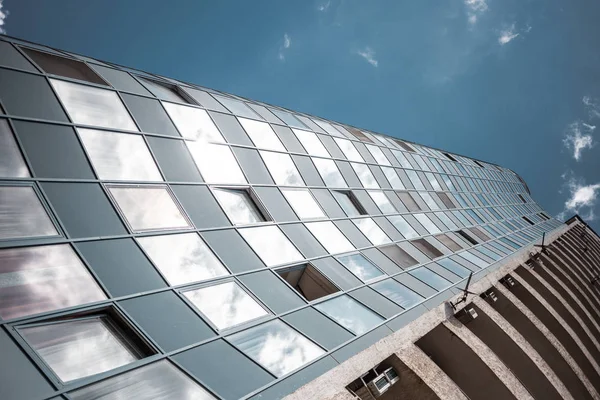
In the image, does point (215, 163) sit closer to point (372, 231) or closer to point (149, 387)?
point (149, 387)

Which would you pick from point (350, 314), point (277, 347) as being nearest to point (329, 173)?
point (350, 314)

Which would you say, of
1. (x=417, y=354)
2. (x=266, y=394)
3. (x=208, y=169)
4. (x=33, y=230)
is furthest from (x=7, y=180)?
(x=417, y=354)

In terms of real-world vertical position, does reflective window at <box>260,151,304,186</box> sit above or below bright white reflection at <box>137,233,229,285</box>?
above

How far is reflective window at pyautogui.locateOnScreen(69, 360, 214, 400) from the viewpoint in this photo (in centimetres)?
541

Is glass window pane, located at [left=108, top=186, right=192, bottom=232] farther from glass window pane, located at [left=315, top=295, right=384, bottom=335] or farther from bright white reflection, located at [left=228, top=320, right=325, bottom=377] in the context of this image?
glass window pane, located at [left=315, top=295, right=384, bottom=335]

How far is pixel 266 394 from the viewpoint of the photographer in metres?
6.93

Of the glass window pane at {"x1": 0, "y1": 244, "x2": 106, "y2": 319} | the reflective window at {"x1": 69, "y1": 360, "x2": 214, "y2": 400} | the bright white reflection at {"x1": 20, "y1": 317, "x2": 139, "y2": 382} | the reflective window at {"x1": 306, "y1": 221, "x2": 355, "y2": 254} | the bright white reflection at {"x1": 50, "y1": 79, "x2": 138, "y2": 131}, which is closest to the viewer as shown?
the bright white reflection at {"x1": 20, "y1": 317, "x2": 139, "y2": 382}

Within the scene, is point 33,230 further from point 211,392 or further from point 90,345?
point 211,392

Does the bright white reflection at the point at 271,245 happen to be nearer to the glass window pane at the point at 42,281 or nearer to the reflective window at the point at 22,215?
the glass window pane at the point at 42,281

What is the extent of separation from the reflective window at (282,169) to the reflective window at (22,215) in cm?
790

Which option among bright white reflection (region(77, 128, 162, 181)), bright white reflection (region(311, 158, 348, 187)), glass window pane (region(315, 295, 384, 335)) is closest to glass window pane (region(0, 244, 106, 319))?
bright white reflection (region(77, 128, 162, 181))

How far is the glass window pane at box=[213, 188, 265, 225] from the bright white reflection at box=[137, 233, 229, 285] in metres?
1.75

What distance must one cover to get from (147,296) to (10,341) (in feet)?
7.64

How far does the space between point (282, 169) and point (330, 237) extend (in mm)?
3286
